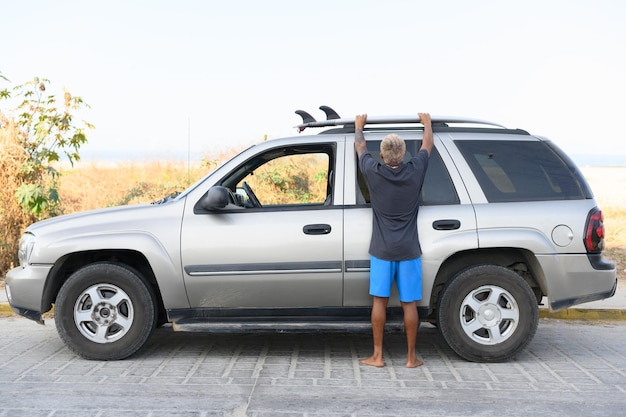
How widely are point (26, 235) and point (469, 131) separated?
3.92 meters

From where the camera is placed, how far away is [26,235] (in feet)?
22.4

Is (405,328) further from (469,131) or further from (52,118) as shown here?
(52,118)

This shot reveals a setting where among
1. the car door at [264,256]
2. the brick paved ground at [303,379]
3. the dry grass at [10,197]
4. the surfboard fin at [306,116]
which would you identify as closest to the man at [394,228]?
the car door at [264,256]

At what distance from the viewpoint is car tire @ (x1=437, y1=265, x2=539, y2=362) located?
638 cm

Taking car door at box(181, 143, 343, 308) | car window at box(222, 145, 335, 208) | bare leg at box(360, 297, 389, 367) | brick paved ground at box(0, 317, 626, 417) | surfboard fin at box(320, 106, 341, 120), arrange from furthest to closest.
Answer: car window at box(222, 145, 335, 208), surfboard fin at box(320, 106, 341, 120), car door at box(181, 143, 343, 308), bare leg at box(360, 297, 389, 367), brick paved ground at box(0, 317, 626, 417)

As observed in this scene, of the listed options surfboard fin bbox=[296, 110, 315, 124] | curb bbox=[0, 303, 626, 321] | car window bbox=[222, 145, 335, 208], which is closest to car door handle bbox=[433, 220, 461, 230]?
surfboard fin bbox=[296, 110, 315, 124]

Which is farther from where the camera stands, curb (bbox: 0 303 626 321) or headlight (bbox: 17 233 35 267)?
curb (bbox: 0 303 626 321)

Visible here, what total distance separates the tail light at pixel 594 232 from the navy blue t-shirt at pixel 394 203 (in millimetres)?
1400

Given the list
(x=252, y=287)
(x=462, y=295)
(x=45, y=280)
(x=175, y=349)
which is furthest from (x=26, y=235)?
(x=462, y=295)

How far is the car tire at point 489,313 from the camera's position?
638cm

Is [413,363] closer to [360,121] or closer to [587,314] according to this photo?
[360,121]

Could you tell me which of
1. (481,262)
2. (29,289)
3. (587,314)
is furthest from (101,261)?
(587,314)

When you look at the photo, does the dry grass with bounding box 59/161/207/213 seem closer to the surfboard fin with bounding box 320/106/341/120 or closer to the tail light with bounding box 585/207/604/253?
the surfboard fin with bounding box 320/106/341/120

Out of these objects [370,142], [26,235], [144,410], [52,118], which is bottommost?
[144,410]
